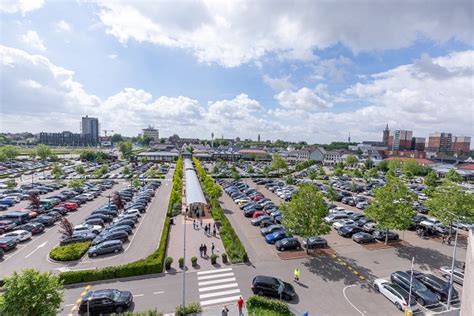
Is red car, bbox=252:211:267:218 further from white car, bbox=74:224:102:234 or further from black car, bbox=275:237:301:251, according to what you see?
white car, bbox=74:224:102:234

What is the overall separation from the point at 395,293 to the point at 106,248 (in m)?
27.4

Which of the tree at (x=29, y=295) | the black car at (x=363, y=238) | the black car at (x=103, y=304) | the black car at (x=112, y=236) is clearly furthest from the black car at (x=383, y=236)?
the tree at (x=29, y=295)

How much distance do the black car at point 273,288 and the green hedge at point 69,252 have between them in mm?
18468

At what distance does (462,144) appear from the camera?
186750mm

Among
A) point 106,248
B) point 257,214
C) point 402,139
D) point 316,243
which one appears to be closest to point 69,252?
point 106,248

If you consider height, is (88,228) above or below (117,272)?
below

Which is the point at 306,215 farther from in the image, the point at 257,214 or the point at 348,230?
the point at 257,214

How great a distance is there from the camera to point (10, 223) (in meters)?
34.2

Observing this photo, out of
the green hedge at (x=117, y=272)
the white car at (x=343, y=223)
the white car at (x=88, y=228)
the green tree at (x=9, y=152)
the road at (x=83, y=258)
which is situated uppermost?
the green tree at (x=9, y=152)

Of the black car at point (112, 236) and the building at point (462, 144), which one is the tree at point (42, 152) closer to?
the black car at point (112, 236)

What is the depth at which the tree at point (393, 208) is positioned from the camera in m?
29.1

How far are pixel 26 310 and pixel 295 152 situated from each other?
14581cm

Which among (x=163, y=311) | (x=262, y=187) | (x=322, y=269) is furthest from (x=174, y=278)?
(x=262, y=187)

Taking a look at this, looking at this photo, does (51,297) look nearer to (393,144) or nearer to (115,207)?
(115,207)
